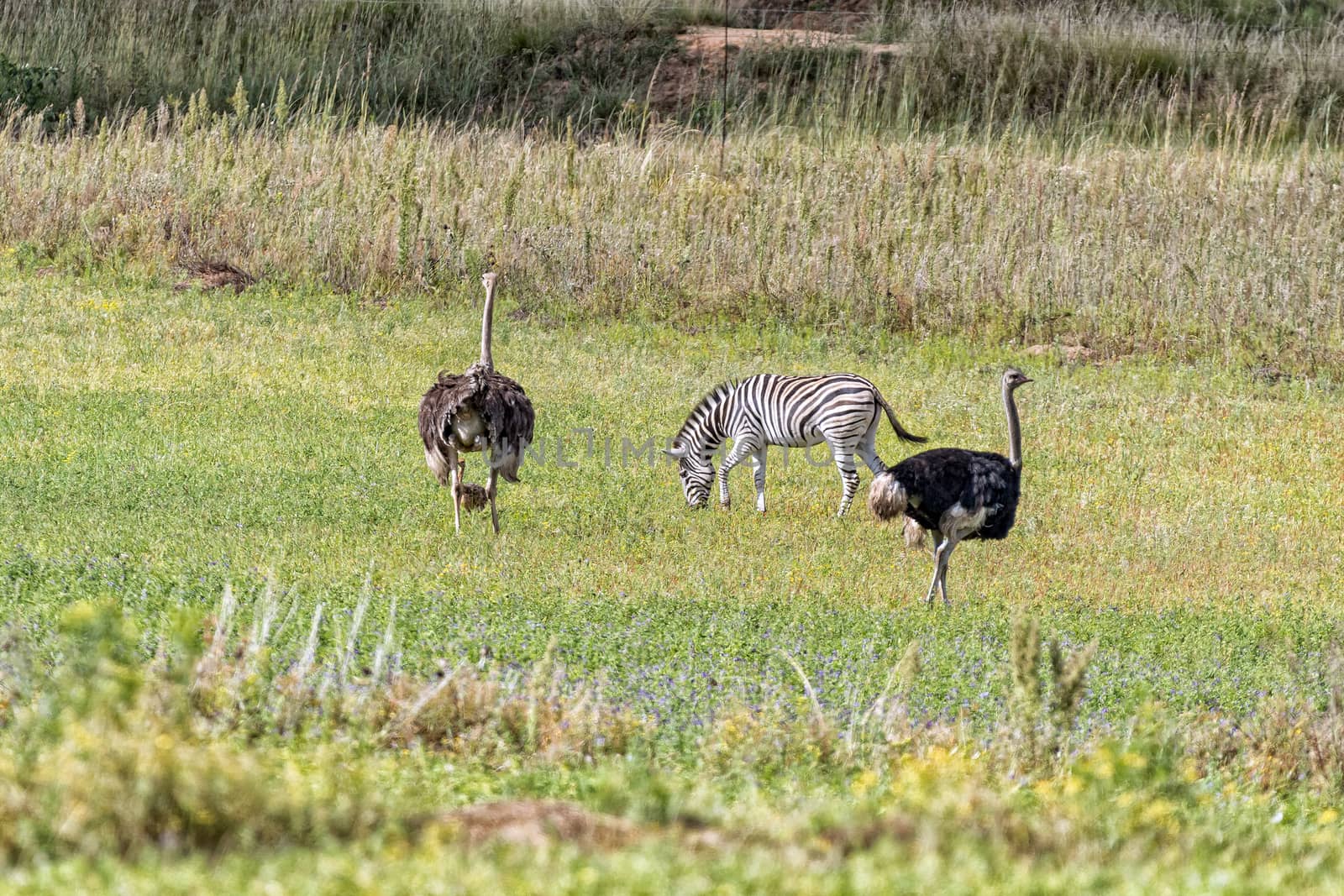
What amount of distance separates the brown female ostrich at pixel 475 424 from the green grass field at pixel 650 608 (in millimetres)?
460

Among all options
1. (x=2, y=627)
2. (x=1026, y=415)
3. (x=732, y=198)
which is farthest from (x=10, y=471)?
(x=732, y=198)

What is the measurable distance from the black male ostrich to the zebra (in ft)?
8.61

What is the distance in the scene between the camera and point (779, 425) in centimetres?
1419

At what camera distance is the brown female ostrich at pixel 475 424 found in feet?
38.4

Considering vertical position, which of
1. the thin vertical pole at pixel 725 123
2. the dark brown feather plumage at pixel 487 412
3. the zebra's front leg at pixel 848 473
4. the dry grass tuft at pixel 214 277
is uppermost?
the thin vertical pole at pixel 725 123

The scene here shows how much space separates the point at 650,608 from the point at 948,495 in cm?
200

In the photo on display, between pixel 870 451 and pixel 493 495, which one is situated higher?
pixel 870 451

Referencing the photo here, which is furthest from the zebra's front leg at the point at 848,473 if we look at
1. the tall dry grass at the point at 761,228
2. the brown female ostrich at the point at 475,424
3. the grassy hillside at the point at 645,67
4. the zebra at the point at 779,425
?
the grassy hillside at the point at 645,67

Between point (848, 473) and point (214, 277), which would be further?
point (214, 277)

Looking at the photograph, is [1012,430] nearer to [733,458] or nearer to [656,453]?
[733,458]

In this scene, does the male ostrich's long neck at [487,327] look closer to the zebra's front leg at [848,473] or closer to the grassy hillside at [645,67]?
the zebra's front leg at [848,473]

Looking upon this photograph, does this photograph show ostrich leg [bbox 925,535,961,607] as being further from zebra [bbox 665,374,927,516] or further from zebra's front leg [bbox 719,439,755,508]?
zebra's front leg [bbox 719,439,755,508]

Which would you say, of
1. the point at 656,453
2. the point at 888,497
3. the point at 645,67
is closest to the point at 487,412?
the point at 888,497

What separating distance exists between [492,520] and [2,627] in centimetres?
474
